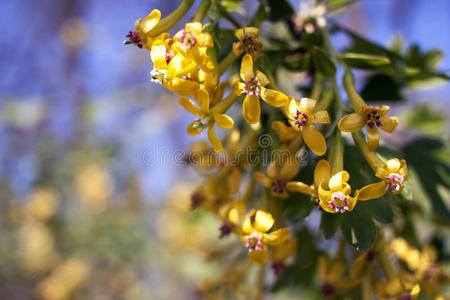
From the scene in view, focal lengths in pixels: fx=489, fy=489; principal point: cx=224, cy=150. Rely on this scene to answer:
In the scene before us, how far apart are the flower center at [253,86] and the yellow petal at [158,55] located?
108 millimetres

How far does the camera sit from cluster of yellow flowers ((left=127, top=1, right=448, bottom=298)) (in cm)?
61

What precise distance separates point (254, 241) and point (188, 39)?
0.30m

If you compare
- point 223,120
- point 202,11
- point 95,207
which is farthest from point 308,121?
point 95,207

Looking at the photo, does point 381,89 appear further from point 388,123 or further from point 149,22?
point 149,22

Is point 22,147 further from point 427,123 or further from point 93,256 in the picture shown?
point 427,123

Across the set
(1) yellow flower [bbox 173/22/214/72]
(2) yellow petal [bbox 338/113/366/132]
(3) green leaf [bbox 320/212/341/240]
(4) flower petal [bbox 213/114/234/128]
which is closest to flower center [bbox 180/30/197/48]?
(1) yellow flower [bbox 173/22/214/72]

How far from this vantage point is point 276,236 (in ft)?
2.34

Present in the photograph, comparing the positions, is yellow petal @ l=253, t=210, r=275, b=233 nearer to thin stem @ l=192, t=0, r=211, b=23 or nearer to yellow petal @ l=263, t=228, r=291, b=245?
yellow petal @ l=263, t=228, r=291, b=245

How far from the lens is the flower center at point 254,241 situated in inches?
28.0

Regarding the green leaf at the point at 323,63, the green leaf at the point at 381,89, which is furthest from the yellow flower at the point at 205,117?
the green leaf at the point at 381,89

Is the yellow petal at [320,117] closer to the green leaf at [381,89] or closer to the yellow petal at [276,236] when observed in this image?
the yellow petal at [276,236]

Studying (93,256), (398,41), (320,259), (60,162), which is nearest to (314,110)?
(320,259)

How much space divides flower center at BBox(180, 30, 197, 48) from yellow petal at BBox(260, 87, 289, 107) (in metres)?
0.11

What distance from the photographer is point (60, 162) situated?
3.04m
